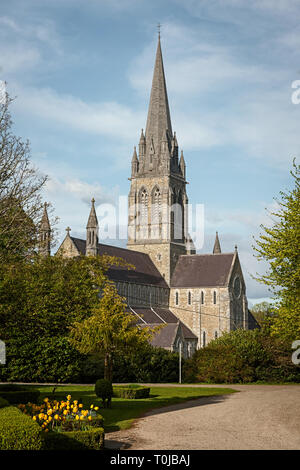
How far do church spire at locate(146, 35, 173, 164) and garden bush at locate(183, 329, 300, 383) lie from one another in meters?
50.3

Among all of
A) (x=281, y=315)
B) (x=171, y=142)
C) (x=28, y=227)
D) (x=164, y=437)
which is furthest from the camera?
(x=171, y=142)

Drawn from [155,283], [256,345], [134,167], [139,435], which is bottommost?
Answer: [139,435]

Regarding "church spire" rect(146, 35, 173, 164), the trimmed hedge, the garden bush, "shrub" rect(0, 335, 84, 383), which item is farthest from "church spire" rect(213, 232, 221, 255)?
the trimmed hedge

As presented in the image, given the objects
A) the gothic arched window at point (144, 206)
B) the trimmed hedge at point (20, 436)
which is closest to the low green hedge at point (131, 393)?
the trimmed hedge at point (20, 436)

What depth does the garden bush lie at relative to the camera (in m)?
39.0

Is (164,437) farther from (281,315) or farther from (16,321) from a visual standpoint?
(281,315)

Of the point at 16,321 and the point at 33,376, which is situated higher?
the point at 16,321

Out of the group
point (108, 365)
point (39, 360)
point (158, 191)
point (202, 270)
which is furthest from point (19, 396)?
point (158, 191)

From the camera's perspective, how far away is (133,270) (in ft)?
246

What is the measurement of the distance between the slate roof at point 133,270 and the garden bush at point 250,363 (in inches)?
1225

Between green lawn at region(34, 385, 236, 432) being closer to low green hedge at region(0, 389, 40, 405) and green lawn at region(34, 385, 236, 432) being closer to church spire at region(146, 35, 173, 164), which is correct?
low green hedge at region(0, 389, 40, 405)

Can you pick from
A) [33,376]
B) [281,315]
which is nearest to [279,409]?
[281,315]
